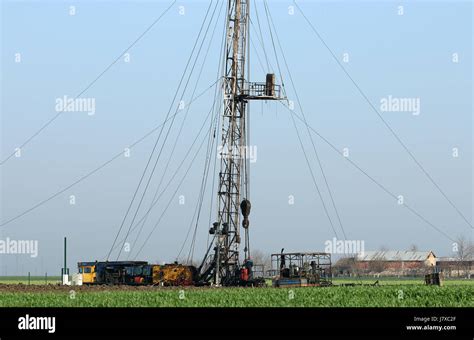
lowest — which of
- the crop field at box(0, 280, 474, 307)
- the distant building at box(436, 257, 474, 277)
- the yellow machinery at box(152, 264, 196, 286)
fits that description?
the crop field at box(0, 280, 474, 307)

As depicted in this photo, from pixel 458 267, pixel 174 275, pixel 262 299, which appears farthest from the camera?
pixel 458 267

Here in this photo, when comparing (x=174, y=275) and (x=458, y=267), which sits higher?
(x=458, y=267)

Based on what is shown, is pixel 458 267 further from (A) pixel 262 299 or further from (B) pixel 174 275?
(A) pixel 262 299

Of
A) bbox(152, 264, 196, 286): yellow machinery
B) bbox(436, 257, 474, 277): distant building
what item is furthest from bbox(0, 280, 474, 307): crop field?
bbox(436, 257, 474, 277): distant building

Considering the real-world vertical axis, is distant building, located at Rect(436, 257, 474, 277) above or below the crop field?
above

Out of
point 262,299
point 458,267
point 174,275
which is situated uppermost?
point 458,267

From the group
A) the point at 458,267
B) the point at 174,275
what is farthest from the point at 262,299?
the point at 458,267

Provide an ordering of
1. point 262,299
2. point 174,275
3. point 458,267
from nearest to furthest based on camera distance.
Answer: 1. point 262,299
2. point 174,275
3. point 458,267

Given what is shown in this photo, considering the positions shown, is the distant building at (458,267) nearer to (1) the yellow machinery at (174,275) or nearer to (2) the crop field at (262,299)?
(1) the yellow machinery at (174,275)

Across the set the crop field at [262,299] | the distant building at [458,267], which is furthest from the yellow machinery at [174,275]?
the distant building at [458,267]

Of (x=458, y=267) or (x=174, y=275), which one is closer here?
(x=174, y=275)

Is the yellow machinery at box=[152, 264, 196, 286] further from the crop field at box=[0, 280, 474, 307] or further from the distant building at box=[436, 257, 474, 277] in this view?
the distant building at box=[436, 257, 474, 277]
